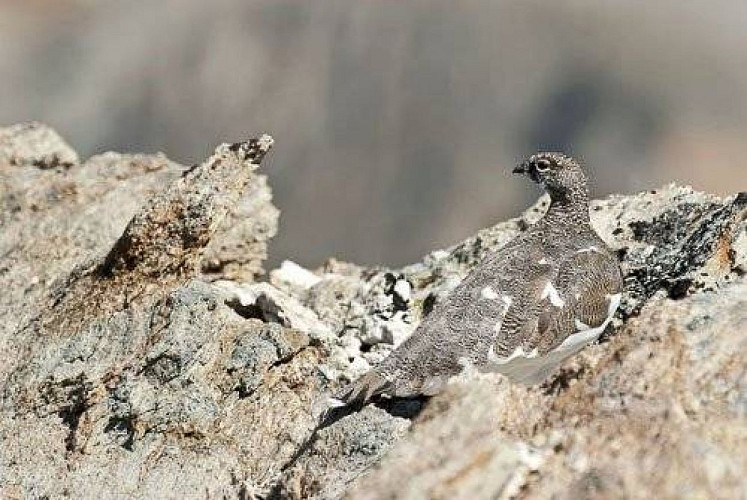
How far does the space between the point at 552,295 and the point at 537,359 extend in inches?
27.3

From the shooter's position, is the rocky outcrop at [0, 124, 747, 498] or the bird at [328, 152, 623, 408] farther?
the bird at [328, 152, 623, 408]

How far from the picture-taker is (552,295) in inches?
399

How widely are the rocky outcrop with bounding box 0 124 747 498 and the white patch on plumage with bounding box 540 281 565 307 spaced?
2.46 ft

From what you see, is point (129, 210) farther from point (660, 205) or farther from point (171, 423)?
point (660, 205)

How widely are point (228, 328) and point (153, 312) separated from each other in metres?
0.93

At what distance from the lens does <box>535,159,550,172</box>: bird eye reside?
39.0 ft

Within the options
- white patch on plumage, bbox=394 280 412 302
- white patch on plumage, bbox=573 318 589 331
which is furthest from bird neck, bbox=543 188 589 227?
white patch on plumage, bbox=394 280 412 302

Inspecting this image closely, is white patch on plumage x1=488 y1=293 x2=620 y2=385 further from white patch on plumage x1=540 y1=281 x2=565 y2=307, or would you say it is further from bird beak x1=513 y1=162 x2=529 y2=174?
bird beak x1=513 y1=162 x2=529 y2=174

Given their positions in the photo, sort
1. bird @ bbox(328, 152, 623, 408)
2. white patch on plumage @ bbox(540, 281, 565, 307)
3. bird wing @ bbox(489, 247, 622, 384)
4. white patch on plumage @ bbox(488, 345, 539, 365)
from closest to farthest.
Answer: bird @ bbox(328, 152, 623, 408) → white patch on plumage @ bbox(488, 345, 539, 365) → bird wing @ bbox(489, 247, 622, 384) → white patch on plumage @ bbox(540, 281, 565, 307)

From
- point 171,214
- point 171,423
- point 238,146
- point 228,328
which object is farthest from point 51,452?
point 238,146

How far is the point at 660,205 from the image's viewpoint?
12.5 m

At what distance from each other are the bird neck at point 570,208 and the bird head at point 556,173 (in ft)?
0.04

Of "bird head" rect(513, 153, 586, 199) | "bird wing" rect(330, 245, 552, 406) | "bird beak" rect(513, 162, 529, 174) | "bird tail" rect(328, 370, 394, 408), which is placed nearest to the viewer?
"bird tail" rect(328, 370, 394, 408)

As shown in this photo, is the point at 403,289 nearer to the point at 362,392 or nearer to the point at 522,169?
the point at 522,169
